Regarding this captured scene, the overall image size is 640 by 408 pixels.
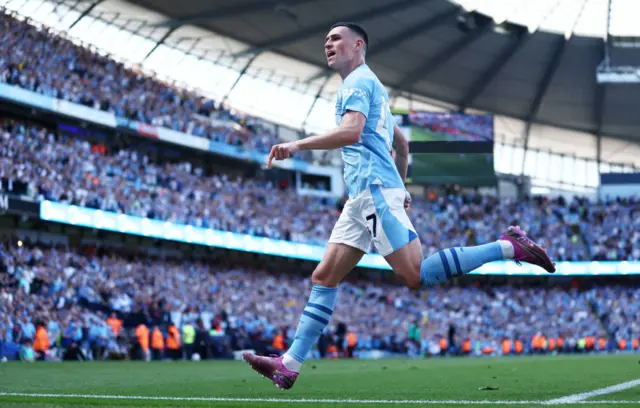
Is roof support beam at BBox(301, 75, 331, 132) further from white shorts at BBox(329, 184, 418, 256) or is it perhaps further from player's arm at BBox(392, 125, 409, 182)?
white shorts at BBox(329, 184, 418, 256)

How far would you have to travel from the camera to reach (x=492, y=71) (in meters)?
48.2

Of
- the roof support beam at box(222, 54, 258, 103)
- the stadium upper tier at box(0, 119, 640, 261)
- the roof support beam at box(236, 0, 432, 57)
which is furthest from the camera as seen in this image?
the roof support beam at box(222, 54, 258, 103)

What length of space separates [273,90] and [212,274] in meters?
16.0

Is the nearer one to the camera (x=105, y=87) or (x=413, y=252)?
(x=413, y=252)

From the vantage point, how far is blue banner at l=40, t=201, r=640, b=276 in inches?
1184

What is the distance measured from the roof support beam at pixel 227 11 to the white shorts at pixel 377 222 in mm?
34615

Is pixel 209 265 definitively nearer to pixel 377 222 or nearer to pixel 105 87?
pixel 105 87

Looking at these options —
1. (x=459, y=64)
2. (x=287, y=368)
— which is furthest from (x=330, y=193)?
(x=287, y=368)

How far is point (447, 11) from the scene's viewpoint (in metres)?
41.4

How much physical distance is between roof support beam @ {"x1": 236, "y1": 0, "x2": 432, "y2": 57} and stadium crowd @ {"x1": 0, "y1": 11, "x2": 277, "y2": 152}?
12.3 feet

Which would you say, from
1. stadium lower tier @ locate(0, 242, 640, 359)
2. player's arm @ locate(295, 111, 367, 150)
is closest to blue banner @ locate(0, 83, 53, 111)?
stadium lower tier @ locate(0, 242, 640, 359)

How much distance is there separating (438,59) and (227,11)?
11.9 m

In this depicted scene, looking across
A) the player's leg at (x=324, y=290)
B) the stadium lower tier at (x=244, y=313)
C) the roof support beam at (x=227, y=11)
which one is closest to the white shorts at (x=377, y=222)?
the player's leg at (x=324, y=290)

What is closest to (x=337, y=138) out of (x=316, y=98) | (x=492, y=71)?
(x=492, y=71)
